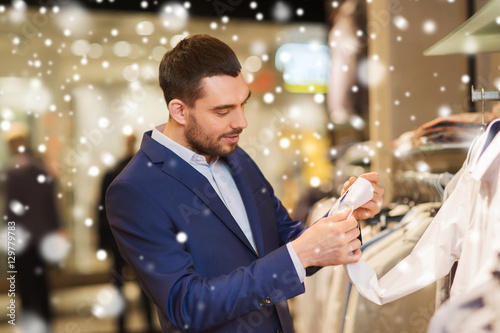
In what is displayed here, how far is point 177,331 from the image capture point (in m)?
1.18

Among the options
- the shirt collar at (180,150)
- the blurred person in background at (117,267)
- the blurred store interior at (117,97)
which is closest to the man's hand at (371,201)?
the shirt collar at (180,150)

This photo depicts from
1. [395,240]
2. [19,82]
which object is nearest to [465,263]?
[395,240]

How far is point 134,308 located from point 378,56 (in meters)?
2.69

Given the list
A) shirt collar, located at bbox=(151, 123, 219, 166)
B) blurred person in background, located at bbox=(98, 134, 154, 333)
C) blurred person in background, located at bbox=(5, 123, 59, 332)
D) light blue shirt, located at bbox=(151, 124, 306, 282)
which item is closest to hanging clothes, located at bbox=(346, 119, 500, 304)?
light blue shirt, located at bbox=(151, 124, 306, 282)

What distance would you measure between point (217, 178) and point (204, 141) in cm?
13

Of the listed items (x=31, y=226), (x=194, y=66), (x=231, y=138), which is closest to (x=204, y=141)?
(x=231, y=138)

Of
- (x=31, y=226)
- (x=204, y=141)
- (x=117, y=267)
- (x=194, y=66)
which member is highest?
(x=194, y=66)

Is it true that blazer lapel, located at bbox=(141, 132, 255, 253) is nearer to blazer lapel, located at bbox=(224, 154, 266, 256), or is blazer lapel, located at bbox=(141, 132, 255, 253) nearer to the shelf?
blazer lapel, located at bbox=(224, 154, 266, 256)

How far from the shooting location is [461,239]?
1034 mm

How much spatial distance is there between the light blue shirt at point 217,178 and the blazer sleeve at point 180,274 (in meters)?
0.18

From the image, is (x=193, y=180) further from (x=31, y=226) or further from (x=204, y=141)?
(x=31, y=226)

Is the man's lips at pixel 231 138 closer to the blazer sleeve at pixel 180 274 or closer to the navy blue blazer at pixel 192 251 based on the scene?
the navy blue blazer at pixel 192 251

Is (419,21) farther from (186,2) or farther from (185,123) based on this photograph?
(186,2)

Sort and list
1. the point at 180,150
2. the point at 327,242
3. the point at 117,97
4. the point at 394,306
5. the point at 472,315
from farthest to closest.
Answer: the point at 117,97 → the point at 394,306 → the point at 180,150 → the point at 327,242 → the point at 472,315
